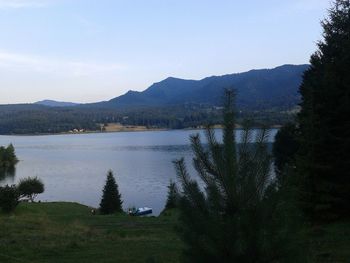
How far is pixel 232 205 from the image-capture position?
3.96 m

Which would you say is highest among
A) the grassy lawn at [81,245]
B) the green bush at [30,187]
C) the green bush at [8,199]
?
the grassy lawn at [81,245]

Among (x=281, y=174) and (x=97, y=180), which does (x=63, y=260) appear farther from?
(x=97, y=180)

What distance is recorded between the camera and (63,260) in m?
10.9

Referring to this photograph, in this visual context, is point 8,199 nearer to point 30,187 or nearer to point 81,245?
point 81,245

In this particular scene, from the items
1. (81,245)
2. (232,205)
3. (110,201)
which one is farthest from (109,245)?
(110,201)

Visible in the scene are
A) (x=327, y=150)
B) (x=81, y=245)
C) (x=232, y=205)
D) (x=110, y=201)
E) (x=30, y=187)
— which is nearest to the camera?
(x=232, y=205)

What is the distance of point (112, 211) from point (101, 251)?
990 inches

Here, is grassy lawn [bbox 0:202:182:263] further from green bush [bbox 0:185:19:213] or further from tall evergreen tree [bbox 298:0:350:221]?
green bush [bbox 0:185:19:213]

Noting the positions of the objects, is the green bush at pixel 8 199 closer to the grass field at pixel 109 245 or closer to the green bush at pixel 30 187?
the grass field at pixel 109 245

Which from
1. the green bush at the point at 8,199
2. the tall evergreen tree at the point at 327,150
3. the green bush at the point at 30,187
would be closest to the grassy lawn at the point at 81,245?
the tall evergreen tree at the point at 327,150

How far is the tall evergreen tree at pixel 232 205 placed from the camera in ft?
12.3

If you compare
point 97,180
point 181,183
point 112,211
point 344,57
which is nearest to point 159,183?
point 97,180

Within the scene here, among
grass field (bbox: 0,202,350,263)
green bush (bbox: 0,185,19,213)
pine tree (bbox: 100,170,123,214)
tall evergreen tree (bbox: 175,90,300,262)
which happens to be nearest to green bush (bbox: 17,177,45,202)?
pine tree (bbox: 100,170,123,214)

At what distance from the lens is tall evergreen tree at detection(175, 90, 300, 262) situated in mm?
3764
